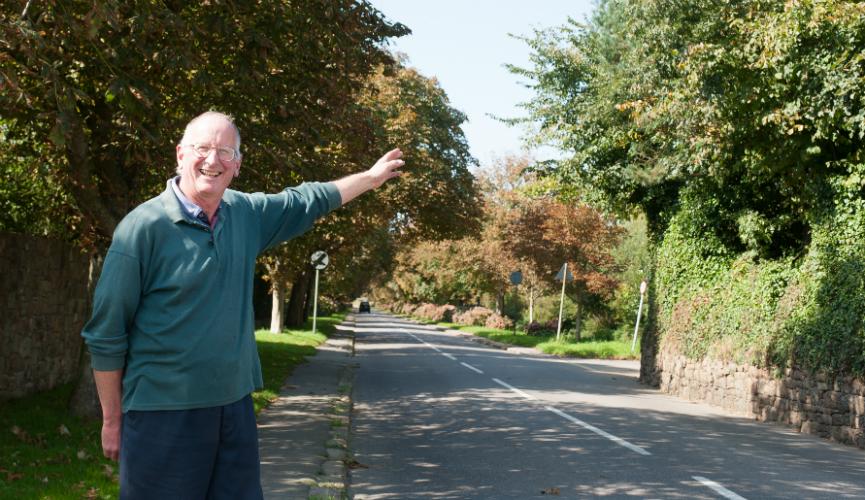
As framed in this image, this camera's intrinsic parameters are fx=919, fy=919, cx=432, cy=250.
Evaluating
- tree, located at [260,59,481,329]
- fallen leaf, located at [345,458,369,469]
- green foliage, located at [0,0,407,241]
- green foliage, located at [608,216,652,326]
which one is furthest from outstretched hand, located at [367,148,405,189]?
green foliage, located at [608,216,652,326]

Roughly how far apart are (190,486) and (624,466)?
252 inches

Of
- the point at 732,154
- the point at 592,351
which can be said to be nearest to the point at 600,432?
the point at 732,154

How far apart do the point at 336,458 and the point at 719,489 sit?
11.7ft

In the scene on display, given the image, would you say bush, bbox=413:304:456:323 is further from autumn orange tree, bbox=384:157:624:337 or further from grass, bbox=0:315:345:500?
grass, bbox=0:315:345:500

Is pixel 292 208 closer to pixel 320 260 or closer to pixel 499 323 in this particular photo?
pixel 320 260

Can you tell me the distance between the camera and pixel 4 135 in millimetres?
11805

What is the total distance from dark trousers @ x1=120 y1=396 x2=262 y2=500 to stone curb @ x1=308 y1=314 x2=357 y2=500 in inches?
141

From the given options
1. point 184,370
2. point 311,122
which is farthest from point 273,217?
point 311,122

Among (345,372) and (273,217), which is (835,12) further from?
(345,372)

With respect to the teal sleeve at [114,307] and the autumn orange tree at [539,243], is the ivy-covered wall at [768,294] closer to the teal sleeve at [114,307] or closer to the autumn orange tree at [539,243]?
the teal sleeve at [114,307]

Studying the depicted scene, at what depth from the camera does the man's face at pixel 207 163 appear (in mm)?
3506

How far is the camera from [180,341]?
3346mm

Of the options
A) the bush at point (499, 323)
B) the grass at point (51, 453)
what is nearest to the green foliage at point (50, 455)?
the grass at point (51, 453)

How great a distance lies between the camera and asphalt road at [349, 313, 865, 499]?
26.3 feet
